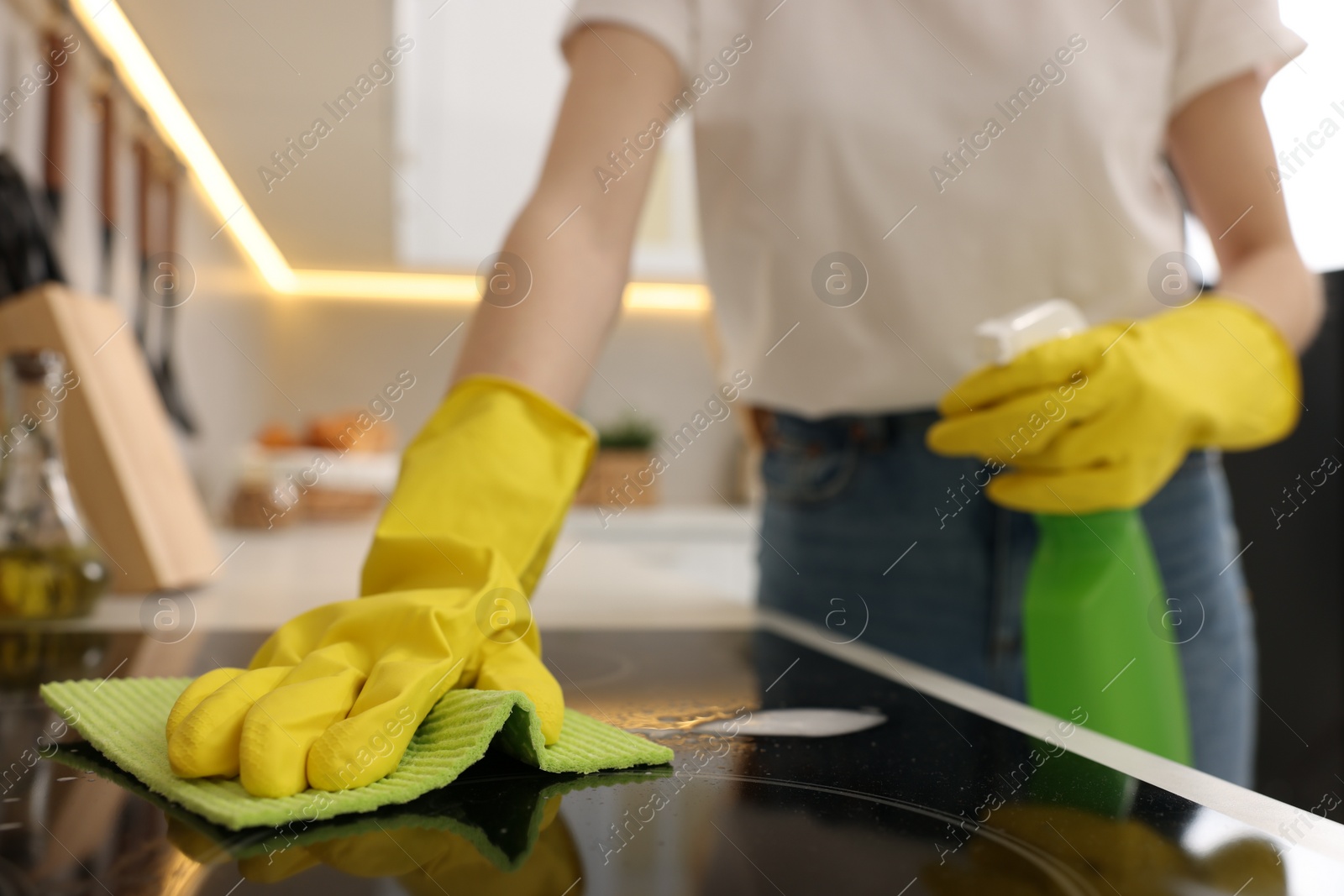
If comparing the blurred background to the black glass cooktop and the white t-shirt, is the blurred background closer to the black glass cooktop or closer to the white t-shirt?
the white t-shirt

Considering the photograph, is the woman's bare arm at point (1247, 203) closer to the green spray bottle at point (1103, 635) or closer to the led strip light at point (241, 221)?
the green spray bottle at point (1103, 635)

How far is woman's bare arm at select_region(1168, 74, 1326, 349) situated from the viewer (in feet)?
2.48

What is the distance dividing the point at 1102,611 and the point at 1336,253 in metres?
1.02

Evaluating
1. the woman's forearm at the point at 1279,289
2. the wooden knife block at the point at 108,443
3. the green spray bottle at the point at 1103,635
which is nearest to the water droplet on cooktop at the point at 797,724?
the green spray bottle at the point at 1103,635

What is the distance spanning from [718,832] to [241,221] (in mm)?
1972

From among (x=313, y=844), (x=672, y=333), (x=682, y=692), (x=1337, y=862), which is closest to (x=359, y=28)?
(x=682, y=692)

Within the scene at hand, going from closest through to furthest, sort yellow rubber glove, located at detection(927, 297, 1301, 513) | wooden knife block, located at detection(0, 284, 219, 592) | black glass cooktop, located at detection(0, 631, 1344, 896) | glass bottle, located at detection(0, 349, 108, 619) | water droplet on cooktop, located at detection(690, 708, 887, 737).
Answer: black glass cooktop, located at detection(0, 631, 1344, 896), water droplet on cooktop, located at detection(690, 708, 887, 737), yellow rubber glove, located at detection(927, 297, 1301, 513), glass bottle, located at detection(0, 349, 108, 619), wooden knife block, located at detection(0, 284, 219, 592)

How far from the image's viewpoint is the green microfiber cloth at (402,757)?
1.06ft

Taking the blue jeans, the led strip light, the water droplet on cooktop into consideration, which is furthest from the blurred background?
the water droplet on cooktop

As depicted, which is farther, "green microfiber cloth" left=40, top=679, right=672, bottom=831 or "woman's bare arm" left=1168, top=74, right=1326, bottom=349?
"woman's bare arm" left=1168, top=74, right=1326, bottom=349

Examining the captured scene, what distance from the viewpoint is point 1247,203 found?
773 mm

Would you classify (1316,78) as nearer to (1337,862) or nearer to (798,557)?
(798,557)

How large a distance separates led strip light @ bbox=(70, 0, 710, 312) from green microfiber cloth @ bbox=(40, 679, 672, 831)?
558 mm

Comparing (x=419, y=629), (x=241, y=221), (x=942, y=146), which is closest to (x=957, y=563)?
(x=942, y=146)
